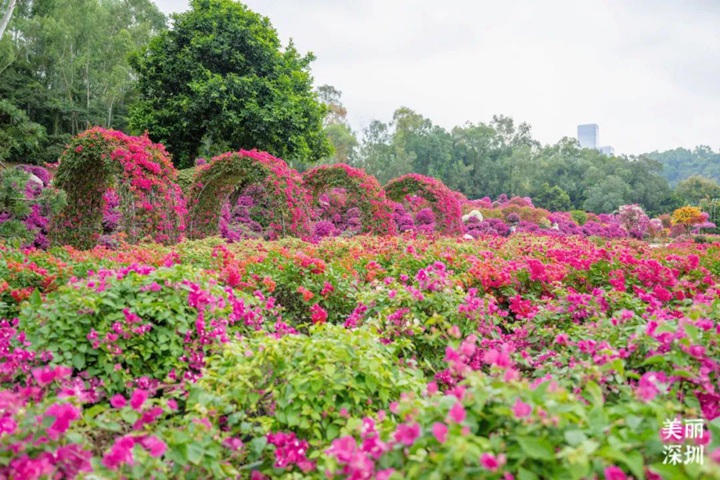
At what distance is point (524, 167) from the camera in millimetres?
28891

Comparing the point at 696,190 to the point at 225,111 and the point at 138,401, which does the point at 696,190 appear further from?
the point at 138,401

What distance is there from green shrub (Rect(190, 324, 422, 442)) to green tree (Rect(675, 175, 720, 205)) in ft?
105

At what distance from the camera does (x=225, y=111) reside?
13.4 metres

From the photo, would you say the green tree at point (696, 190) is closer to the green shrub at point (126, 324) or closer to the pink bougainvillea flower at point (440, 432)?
the green shrub at point (126, 324)

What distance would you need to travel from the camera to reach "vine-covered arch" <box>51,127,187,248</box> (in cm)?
590

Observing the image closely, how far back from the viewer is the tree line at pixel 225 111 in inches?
549

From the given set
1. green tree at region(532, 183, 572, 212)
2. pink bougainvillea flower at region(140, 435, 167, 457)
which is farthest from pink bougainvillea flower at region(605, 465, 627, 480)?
green tree at region(532, 183, 572, 212)

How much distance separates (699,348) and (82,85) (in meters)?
29.1

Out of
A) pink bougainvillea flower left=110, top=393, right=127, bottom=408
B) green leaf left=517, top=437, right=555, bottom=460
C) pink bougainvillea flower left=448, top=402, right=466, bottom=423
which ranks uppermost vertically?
pink bougainvillea flower left=448, top=402, right=466, bottom=423

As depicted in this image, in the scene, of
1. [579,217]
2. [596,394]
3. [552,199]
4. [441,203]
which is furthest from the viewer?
[552,199]

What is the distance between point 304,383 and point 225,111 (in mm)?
12704

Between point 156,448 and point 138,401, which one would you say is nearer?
point 156,448

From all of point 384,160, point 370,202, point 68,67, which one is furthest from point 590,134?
point 370,202

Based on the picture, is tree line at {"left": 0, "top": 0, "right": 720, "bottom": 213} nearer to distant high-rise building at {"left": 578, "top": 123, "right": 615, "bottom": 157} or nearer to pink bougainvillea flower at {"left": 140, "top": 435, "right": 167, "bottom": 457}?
pink bougainvillea flower at {"left": 140, "top": 435, "right": 167, "bottom": 457}
